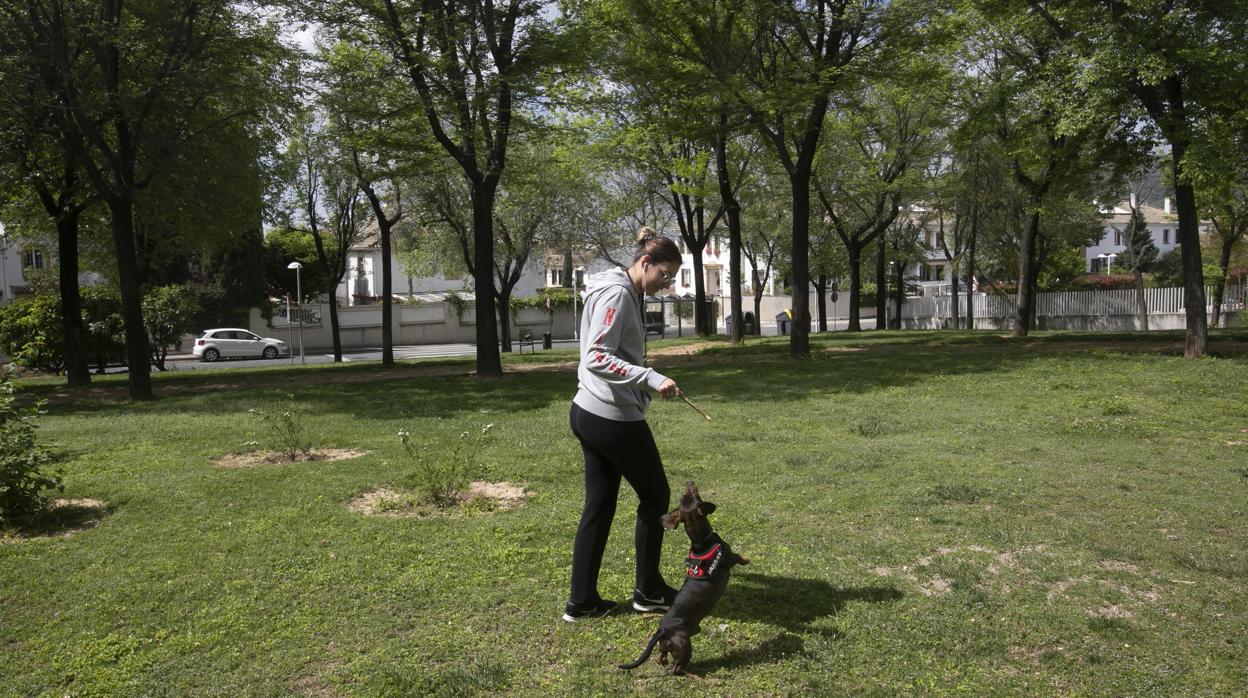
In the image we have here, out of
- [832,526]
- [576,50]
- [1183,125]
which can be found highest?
[576,50]

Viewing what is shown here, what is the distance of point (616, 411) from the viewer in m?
3.65

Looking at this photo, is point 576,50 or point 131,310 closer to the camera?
point 131,310

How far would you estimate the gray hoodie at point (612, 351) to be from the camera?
3.59 m

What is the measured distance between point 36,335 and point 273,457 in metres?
23.4

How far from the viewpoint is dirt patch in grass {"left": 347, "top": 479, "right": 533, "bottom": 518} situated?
604cm

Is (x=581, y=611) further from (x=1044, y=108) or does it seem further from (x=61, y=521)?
(x=1044, y=108)

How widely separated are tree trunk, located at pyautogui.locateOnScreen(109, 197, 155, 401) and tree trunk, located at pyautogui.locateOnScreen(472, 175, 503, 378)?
239 inches

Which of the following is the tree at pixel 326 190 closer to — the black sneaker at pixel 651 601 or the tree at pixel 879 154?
the tree at pixel 879 154

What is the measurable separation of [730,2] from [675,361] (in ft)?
25.7

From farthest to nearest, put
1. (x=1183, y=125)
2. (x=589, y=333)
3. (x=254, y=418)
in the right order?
(x=1183, y=125), (x=254, y=418), (x=589, y=333)

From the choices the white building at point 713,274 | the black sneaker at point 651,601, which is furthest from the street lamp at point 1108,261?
the black sneaker at point 651,601

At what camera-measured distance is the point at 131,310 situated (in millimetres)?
14547

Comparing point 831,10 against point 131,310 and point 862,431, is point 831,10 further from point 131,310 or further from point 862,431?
point 131,310

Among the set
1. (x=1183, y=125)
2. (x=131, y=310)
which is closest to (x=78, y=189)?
(x=131, y=310)
